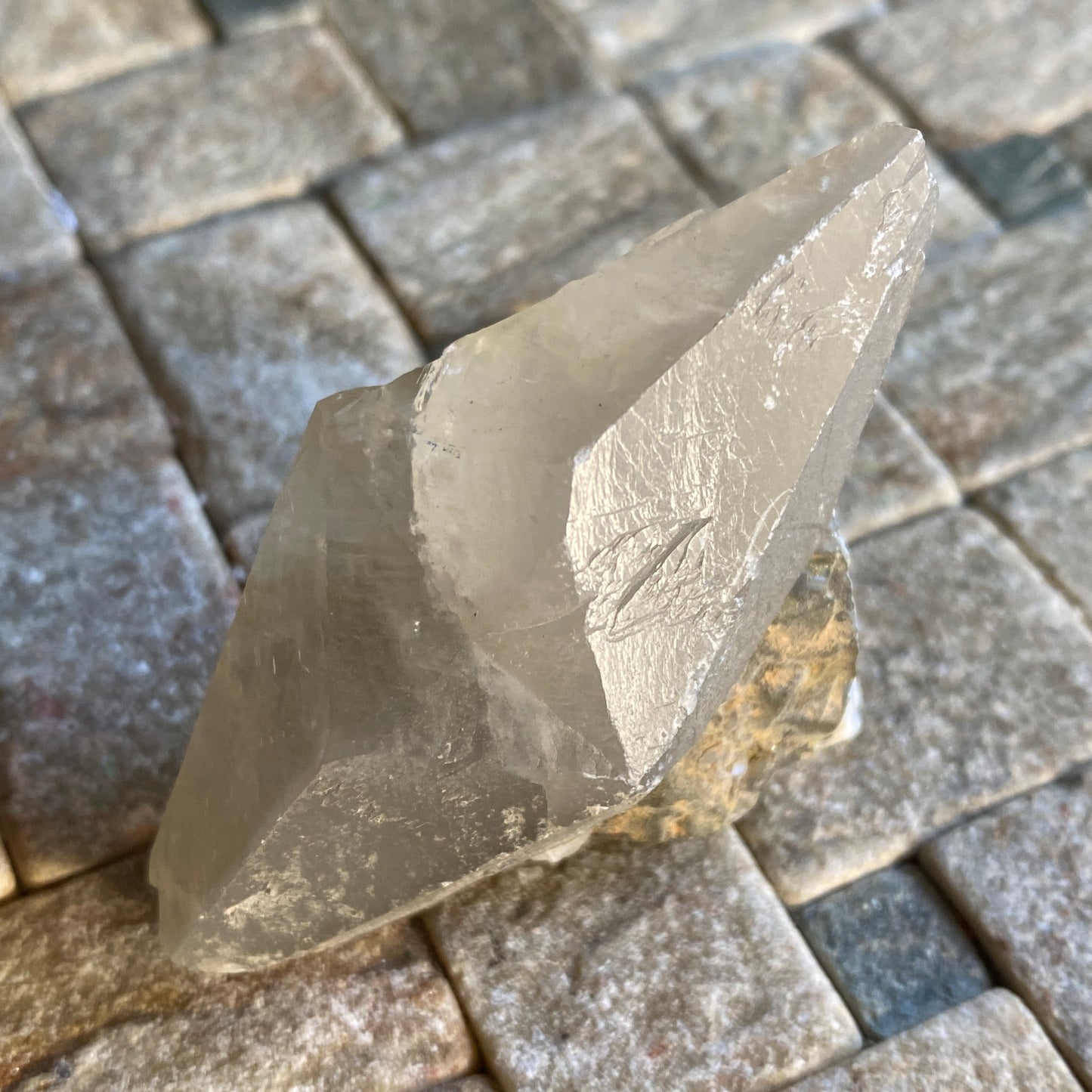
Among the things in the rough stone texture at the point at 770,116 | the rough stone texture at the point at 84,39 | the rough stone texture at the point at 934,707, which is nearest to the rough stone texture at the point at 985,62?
the rough stone texture at the point at 770,116

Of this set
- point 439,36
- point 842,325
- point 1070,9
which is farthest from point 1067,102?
point 842,325

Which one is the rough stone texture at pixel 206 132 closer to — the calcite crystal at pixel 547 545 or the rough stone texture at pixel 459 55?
the rough stone texture at pixel 459 55

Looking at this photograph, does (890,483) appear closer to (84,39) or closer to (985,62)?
(985,62)

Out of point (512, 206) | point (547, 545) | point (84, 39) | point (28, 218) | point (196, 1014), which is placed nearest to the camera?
point (547, 545)

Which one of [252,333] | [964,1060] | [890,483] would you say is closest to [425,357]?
[252,333]

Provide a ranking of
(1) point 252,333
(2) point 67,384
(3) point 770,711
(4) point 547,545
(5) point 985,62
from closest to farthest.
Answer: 1. (4) point 547,545
2. (3) point 770,711
3. (2) point 67,384
4. (1) point 252,333
5. (5) point 985,62

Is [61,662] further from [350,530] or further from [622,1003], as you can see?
[622,1003]
